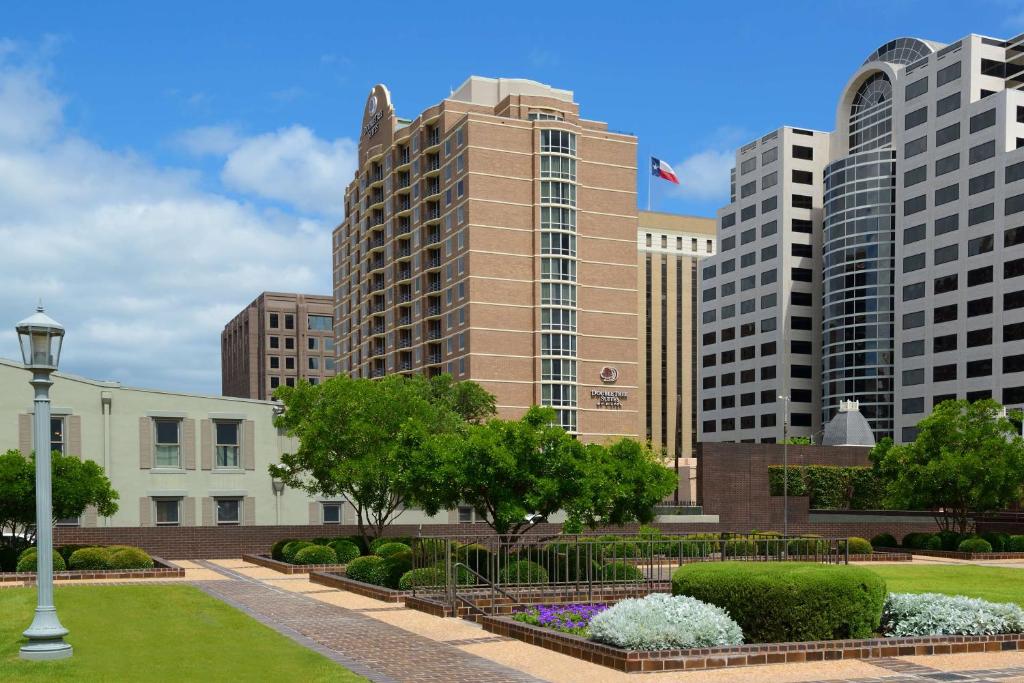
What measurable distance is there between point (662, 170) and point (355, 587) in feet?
294

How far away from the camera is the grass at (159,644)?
14.6 metres

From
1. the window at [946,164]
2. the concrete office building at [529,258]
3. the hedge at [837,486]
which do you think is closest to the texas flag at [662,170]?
the concrete office building at [529,258]

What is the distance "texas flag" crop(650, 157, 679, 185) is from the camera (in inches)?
4363

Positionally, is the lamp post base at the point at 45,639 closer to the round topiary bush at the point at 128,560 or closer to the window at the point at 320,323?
the round topiary bush at the point at 128,560

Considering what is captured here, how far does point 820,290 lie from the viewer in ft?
391

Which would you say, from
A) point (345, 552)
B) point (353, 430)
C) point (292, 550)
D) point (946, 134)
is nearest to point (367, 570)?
point (345, 552)

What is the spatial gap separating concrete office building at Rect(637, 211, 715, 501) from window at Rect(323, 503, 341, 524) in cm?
11640

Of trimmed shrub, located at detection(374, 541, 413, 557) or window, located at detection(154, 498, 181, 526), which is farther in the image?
window, located at detection(154, 498, 181, 526)

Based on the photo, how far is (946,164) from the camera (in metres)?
98.2

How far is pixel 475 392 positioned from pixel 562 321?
2041 centimetres

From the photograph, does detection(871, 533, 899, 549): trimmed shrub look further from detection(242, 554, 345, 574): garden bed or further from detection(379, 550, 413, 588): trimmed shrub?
detection(379, 550, 413, 588): trimmed shrub

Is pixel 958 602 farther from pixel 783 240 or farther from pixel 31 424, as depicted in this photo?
pixel 783 240

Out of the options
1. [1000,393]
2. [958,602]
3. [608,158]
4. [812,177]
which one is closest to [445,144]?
[608,158]

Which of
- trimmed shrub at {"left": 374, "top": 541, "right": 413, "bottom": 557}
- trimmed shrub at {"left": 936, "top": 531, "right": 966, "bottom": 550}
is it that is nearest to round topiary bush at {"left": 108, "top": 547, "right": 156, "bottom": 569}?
trimmed shrub at {"left": 374, "top": 541, "right": 413, "bottom": 557}
